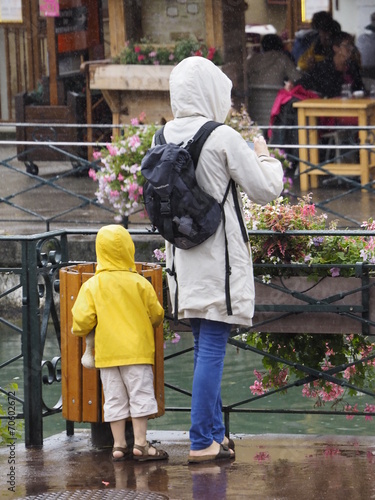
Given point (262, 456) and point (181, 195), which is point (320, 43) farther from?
point (181, 195)

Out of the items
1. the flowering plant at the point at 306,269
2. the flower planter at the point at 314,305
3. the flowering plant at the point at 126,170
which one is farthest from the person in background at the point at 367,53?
the flower planter at the point at 314,305

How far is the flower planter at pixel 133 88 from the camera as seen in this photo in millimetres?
14094

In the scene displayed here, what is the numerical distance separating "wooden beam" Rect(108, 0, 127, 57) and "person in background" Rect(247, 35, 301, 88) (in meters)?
1.71

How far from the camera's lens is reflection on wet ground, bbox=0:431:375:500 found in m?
5.05

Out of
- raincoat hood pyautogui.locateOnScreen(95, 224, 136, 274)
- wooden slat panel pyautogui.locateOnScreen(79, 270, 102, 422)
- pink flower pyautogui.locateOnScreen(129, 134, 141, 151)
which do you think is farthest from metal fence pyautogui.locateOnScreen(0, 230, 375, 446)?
pink flower pyautogui.locateOnScreen(129, 134, 141, 151)

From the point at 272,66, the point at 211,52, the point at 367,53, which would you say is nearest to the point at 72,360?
the point at 211,52

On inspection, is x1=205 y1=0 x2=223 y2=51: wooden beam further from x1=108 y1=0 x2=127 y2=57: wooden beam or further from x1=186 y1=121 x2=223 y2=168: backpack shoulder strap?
x1=186 y1=121 x2=223 y2=168: backpack shoulder strap

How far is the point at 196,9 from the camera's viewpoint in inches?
588

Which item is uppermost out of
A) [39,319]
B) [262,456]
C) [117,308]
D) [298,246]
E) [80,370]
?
[298,246]

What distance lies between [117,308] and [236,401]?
3.83m

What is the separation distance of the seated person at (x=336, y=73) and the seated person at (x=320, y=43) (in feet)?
0.75

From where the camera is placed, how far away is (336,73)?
1387 centimetres

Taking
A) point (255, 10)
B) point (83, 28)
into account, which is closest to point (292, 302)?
point (83, 28)

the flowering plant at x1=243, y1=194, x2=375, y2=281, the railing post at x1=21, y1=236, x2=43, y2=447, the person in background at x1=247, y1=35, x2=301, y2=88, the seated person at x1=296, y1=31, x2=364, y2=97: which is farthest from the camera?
the person in background at x1=247, y1=35, x2=301, y2=88
